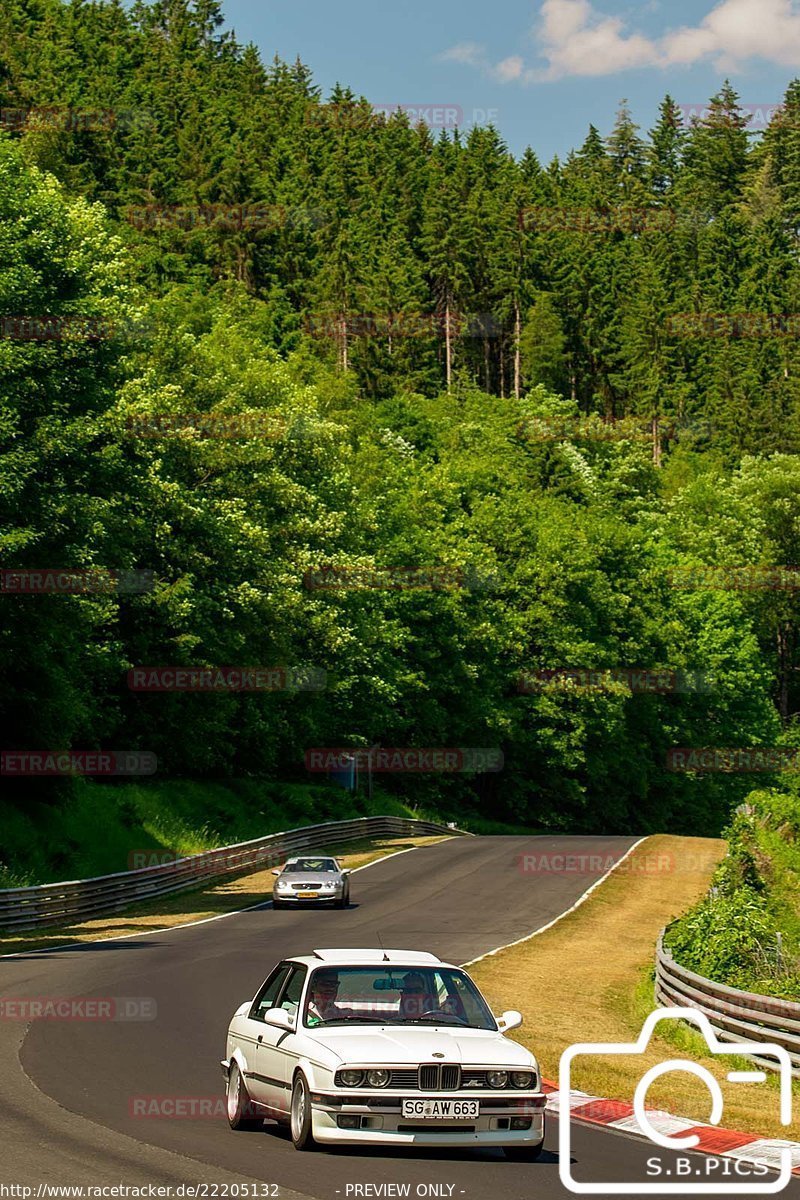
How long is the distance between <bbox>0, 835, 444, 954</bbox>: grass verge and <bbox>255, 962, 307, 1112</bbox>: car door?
18045 millimetres

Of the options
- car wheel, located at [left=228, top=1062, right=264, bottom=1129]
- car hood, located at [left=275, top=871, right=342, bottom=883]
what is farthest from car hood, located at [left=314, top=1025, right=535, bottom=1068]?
car hood, located at [left=275, top=871, right=342, bottom=883]

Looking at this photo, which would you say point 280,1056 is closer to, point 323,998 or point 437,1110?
point 323,998

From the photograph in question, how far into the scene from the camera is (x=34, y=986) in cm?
2280

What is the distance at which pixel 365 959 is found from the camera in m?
12.7

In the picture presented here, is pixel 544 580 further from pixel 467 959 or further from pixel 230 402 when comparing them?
pixel 467 959

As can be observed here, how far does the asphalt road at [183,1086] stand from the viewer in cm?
1027

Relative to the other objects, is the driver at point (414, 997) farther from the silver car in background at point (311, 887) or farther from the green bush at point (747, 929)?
the silver car in background at point (311, 887)

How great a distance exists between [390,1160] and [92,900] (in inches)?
1084

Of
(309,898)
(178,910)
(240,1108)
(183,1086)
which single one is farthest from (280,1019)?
(178,910)

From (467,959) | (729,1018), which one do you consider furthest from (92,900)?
(729,1018)

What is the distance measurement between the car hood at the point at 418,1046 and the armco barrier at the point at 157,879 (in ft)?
74.1

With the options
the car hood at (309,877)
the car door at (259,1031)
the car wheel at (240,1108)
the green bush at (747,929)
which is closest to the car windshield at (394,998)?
the car door at (259,1031)

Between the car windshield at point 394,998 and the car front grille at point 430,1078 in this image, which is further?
the car windshield at point 394,998

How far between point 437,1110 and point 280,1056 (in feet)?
4.97
